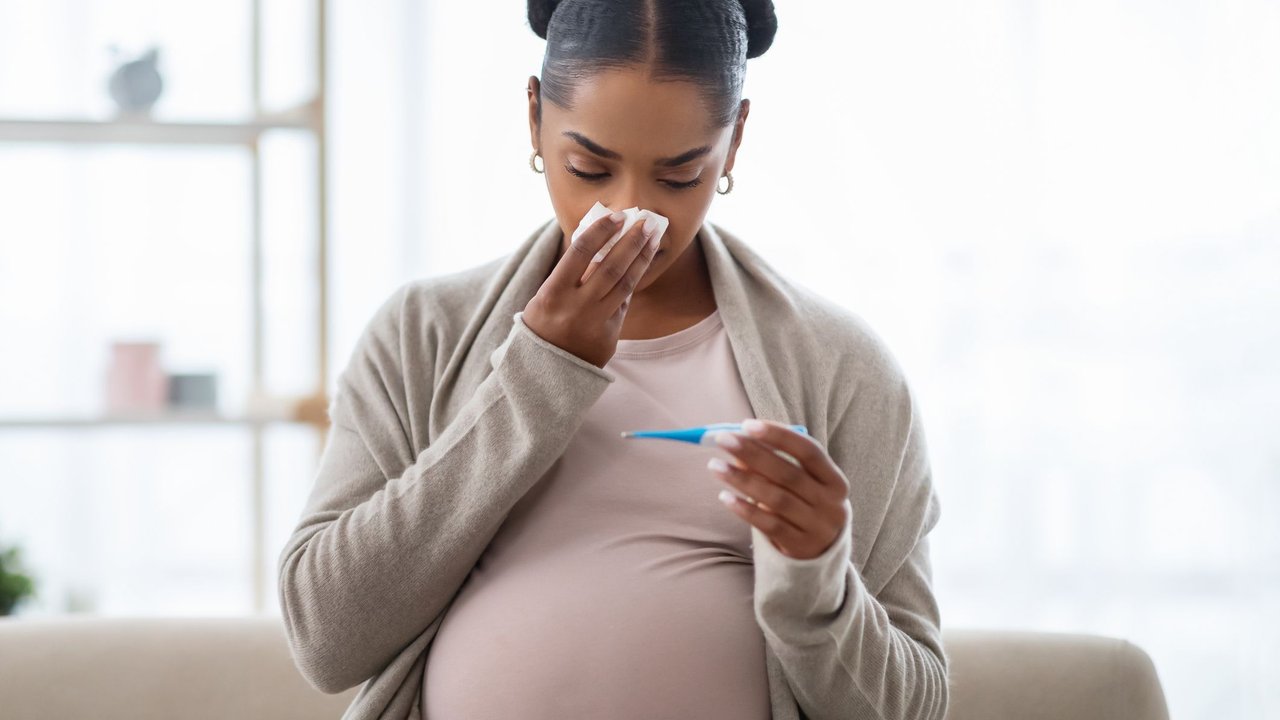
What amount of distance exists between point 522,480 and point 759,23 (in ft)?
1.84

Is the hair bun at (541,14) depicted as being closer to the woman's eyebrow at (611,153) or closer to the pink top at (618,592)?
the woman's eyebrow at (611,153)

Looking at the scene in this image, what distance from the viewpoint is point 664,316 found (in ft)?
4.31

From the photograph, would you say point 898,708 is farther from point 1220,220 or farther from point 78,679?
point 1220,220

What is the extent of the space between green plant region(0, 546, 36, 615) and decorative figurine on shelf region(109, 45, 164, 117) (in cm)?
82

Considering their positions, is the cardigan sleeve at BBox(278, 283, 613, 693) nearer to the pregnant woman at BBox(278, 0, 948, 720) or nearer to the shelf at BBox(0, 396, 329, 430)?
the pregnant woman at BBox(278, 0, 948, 720)

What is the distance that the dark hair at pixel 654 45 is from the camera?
3.67 ft

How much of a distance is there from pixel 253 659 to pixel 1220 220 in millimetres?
2172

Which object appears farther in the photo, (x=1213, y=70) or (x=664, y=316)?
(x=1213, y=70)

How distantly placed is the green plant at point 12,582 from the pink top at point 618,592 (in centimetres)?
127

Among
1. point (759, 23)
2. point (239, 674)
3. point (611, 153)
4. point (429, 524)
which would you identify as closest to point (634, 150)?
point (611, 153)

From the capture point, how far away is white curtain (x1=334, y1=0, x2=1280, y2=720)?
98.8 inches

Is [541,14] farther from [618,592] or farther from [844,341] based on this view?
[618,592]

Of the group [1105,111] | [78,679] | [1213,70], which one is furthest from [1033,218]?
[78,679]

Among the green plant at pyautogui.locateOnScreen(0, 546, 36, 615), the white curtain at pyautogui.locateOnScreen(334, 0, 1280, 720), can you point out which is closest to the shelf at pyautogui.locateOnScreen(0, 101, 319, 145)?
the white curtain at pyautogui.locateOnScreen(334, 0, 1280, 720)
